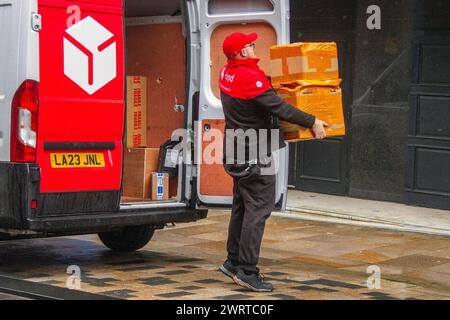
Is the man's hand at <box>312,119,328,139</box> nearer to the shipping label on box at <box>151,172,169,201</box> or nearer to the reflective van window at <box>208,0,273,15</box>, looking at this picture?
the reflective van window at <box>208,0,273,15</box>

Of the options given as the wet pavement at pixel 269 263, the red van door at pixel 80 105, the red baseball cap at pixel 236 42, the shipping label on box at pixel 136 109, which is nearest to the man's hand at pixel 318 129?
the red baseball cap at pixel 236 42

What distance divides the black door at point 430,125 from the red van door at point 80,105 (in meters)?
5.30

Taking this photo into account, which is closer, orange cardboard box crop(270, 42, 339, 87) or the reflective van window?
orange cardboard box crop(270, 42, 339, 87)

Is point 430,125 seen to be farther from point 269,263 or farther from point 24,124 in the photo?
point 24,124

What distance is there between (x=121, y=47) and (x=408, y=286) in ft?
10.3

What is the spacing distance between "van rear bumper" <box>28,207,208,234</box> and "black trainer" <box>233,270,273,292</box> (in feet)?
3.79

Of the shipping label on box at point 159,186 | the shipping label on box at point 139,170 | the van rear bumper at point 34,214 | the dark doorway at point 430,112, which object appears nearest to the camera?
the van rear bumper at point 34,214

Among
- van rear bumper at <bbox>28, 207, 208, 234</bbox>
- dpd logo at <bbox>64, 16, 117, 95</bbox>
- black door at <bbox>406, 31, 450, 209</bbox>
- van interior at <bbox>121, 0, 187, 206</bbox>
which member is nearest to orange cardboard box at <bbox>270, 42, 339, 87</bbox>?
dpd logo at <bbox>64, 16, 117, 95</bbox>

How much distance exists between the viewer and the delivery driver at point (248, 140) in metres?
8.62

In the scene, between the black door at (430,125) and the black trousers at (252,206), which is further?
the black door at (430,125)

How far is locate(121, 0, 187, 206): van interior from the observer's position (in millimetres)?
10617

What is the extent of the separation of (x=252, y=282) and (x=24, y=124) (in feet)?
7.18

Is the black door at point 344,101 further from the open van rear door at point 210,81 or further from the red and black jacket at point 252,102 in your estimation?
the red and black jacket at point 252,102

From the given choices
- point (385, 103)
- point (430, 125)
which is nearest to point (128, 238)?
point (430, 125)
